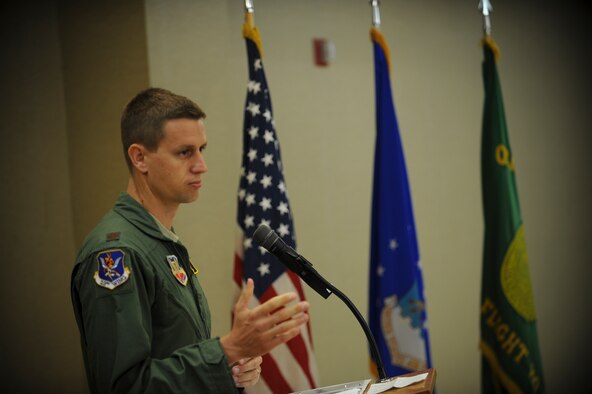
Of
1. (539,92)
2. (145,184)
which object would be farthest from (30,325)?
(539,92)

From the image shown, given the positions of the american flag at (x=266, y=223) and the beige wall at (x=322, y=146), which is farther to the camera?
the beige wall at (x=322, y=146)

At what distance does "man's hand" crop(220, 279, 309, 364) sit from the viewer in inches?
48.4

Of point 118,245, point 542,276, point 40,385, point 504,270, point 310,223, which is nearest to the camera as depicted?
point 118,245

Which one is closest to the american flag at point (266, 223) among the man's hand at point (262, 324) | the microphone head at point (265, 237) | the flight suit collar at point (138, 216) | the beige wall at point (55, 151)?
the beige wall at point (55, 151)

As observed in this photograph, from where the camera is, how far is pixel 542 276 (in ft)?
13.5

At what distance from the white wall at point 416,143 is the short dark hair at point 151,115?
1.13 m

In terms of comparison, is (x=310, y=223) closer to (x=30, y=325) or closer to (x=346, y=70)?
(x=346, y=70)

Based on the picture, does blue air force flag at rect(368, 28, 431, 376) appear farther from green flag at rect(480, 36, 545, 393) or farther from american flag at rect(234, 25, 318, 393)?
green flag at rect(480, 36, 545, 393)

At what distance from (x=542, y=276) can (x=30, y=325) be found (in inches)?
125

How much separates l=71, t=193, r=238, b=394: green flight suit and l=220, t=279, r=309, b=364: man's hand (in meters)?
0.08

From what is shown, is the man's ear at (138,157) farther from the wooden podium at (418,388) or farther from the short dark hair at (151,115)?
the wooden podium at (418,388)

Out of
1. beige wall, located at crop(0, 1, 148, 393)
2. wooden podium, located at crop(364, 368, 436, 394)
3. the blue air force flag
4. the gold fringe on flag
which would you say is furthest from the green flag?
wooden podium, located at crop(364, 368, 436, 394)

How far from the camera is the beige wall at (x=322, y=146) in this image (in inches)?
108

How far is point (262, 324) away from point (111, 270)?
1.21 feet
